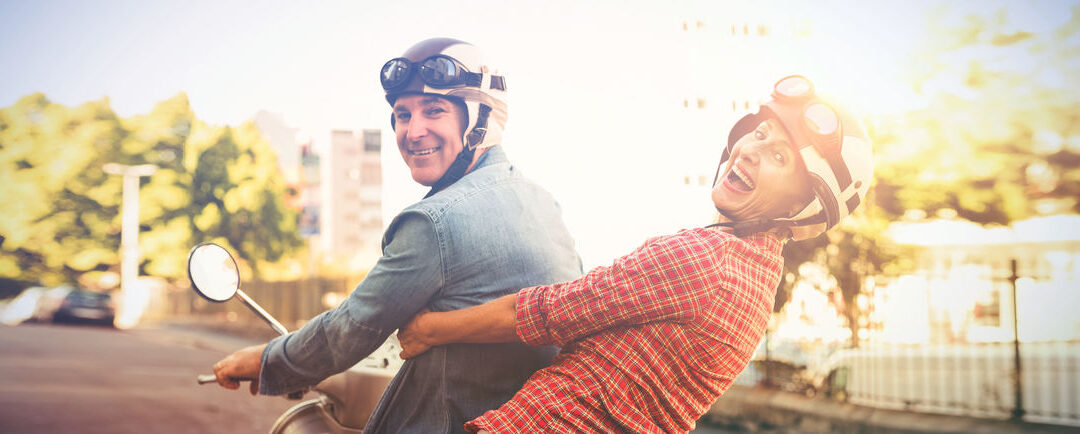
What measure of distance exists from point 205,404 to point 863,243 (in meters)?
7.16

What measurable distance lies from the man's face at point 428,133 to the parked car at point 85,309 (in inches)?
1055

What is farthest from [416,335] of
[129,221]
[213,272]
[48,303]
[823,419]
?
[129,221]

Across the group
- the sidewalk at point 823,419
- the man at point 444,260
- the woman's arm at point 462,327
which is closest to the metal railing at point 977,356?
the sidewalk at point 823,419

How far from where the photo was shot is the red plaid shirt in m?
1.53

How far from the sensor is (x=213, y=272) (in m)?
2.08

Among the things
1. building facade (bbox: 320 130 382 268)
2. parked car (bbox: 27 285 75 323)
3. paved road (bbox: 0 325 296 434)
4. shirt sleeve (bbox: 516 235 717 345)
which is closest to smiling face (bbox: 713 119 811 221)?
shirt sleeve (bbox: 516 235 717 345)

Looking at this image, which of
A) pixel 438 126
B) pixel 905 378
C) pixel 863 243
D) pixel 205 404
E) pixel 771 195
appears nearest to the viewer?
pixel 771 195

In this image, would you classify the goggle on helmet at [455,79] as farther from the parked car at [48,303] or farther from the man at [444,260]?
the parked car at [48,303]

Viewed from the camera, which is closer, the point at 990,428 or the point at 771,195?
the point at 771,195

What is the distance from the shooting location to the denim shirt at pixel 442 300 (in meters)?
1.71

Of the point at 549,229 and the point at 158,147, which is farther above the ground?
Answer: the point at 158,147

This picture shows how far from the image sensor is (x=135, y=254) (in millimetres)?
27859

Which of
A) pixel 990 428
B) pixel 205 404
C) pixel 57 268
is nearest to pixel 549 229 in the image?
pixel 990 428

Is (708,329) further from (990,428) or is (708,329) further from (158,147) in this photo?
(158,147)
